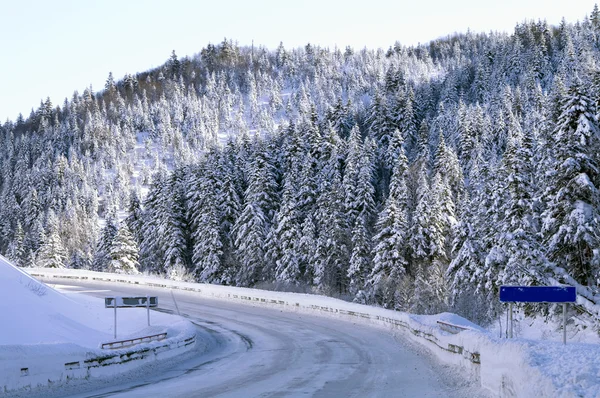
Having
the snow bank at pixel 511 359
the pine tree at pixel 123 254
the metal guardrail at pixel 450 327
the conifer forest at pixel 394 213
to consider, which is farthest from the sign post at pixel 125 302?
the pine tree at pixel 123 254

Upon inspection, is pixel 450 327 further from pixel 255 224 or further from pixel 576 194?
pixel 255 224

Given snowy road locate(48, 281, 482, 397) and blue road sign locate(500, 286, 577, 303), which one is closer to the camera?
blue road sign locate(500, 286, 577, 303)

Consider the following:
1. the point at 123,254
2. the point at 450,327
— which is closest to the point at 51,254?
the point at 123,254

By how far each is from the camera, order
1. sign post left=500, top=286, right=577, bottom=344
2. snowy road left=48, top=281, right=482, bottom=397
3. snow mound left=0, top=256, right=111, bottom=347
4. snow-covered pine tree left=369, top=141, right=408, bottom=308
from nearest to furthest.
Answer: sign post left=500, top=286, right=577, bottom=344 < snowy road left=48, top=281, right=482, bottom=397 < snow mound left=0, top=256, right=111, bottom=347 < snow-covered pine tree left=369, top=141, right=408, bottom=308

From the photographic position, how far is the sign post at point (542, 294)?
1128cm

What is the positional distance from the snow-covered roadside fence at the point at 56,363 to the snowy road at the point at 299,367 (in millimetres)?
581

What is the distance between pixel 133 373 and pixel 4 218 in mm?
136602

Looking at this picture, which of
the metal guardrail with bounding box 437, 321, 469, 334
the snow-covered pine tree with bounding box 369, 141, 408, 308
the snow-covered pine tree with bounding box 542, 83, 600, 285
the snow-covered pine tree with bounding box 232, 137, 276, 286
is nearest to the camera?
the metal guardrail with bounding box 437, 321, 469, 334

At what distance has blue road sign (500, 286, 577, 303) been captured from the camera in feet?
37.1

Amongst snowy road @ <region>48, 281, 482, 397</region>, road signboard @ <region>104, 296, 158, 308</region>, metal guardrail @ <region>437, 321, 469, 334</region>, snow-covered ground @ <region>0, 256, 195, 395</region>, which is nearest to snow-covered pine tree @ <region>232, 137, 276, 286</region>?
snow-covered ground @ <region>0, 256, 195, 395</region>

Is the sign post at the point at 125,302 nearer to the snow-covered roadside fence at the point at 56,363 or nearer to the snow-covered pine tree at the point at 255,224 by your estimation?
the snow-covered roadside fence at the point at 56,363

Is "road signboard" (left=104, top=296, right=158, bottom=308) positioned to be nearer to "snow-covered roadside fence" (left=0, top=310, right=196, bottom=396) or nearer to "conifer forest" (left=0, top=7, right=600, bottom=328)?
"snow-covered roadside fence" (left=0, top=310, right=196, bottom=396)

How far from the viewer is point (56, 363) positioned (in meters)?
12.1

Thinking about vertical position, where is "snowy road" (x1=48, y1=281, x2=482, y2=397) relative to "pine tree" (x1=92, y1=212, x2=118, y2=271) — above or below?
below
